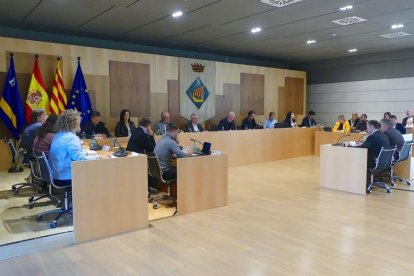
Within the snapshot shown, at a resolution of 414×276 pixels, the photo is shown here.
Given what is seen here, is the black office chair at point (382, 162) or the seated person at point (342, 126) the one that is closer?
the black office chair at point (382, 162)

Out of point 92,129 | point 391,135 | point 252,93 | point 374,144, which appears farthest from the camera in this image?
point 252,93

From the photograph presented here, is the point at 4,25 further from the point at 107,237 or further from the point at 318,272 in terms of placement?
the point at 318,272

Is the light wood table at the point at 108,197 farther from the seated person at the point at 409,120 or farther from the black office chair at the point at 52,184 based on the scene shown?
the seated person at the point at 409,120

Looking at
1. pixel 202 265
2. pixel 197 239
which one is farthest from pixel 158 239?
pixel 202 265

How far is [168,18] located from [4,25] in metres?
3.41

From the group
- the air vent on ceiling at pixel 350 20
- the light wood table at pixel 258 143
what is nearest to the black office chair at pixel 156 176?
the light wood table at pixel 258 143

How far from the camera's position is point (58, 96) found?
6.84 m

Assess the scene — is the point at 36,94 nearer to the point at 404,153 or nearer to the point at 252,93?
the point at 252,93

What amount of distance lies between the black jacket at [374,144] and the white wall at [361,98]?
18.8 ft

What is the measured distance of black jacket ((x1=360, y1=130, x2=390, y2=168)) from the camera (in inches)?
206

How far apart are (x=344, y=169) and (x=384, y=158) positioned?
0.62m

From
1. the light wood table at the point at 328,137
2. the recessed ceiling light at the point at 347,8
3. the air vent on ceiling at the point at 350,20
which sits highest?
the air vent on ceiling at the point at 350,20

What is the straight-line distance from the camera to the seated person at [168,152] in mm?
4336

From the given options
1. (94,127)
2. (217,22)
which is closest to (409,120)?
(217,22)
